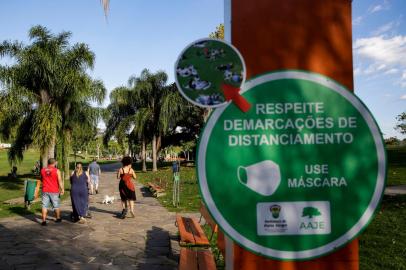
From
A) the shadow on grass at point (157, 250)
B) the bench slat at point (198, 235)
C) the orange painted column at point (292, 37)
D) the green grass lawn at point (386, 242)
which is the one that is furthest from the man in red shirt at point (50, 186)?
the orange painted column at point (292, 37)

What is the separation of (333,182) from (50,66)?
21949 mm

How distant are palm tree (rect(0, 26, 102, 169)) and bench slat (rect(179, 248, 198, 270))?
1706 cm

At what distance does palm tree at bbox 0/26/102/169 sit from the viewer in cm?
2158

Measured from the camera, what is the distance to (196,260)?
5.46 metres

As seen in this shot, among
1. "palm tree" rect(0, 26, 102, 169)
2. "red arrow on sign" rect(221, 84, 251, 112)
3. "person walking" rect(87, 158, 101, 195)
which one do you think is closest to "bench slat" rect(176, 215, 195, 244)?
"red arrow on sign" rect(221, 84, 251, 112)

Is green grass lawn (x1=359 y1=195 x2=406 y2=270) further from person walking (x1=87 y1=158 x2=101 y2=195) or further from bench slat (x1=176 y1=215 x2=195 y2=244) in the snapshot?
person walking (x1=87 y1=158 x2=101 y2=195)

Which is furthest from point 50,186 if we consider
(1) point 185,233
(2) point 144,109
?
(2) point 144,109

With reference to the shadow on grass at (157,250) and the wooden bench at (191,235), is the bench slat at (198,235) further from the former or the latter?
the shadow on grass at (157,250)

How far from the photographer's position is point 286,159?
2014 millimetres

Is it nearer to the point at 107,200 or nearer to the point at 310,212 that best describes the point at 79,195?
the point at 107,200

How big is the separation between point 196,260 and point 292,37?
13.0 ft

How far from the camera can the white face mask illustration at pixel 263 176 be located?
201 cm

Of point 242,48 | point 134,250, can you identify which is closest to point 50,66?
point 134,250

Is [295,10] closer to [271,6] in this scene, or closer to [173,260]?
[271,6]
